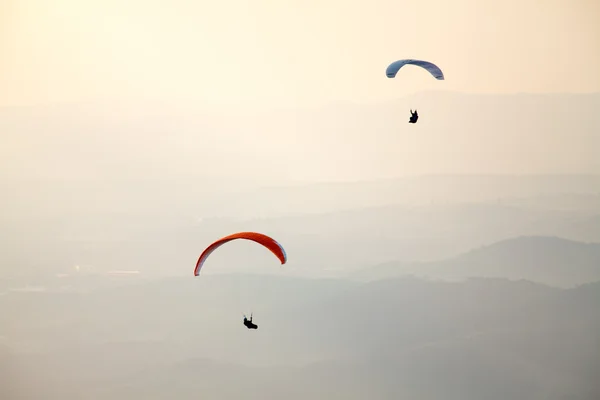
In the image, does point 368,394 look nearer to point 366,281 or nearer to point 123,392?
point 366,281

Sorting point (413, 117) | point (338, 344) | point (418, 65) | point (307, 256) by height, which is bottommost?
point (338, 344)

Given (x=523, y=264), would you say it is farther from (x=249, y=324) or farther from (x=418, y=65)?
(x=249, y=324)

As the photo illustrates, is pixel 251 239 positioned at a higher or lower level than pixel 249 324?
higher

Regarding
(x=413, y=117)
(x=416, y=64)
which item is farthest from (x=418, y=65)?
(x=413, y=117)

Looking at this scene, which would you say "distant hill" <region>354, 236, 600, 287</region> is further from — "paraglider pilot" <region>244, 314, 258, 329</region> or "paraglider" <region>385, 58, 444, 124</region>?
"paraglider" <region>385, 58, 444, 124</region>


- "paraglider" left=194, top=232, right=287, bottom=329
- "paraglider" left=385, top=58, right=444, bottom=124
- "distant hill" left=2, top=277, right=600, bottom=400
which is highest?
"paraglider" left=385, top=58, right=444, bottom=124

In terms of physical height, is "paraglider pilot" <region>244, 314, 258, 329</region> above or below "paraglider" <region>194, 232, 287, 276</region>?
below

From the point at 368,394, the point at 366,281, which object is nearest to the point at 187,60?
the point at 366,281

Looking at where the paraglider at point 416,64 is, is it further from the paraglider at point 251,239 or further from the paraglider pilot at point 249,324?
the paraglider pilot at point 249,324

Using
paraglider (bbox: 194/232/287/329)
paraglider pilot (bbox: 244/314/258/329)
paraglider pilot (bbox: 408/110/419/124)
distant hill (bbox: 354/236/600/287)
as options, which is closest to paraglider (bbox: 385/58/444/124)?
paraglider pilot (bbox: 408/110/419/124)
